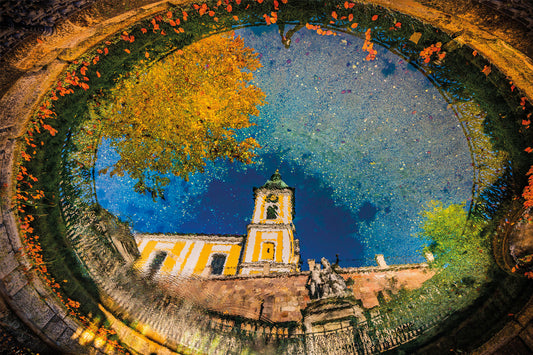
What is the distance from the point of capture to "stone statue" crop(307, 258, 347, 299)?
420 inches

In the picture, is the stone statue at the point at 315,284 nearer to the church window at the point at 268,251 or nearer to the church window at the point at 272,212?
the church window at the point at 268,251

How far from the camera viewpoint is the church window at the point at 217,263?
1871 centimetres

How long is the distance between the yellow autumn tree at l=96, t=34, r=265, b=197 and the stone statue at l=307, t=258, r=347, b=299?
8.28 metres

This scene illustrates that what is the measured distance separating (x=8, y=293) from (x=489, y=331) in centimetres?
1020

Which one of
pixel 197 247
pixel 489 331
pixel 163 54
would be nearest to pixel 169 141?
pixel 163 54

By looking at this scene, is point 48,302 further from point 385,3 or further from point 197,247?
point 197,247

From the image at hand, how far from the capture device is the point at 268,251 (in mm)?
17422

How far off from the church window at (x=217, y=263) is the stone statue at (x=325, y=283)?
985 centimetres

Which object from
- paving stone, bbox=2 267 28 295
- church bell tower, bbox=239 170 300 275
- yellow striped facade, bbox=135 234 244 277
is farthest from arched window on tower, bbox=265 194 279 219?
paving stone, bbox=2 267 28 295

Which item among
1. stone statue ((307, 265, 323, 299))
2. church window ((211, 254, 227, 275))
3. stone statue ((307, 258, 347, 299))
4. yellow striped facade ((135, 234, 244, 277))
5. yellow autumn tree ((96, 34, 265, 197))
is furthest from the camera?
church window ((211, 254, 227, 275))

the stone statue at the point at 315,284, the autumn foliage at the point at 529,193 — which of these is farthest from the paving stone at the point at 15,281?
the stone statue at the point at 315,284

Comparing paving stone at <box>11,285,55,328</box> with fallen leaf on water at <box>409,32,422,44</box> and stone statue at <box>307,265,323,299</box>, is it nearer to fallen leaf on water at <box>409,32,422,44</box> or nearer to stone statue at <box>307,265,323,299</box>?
fallen leaf on water at <box>409,32,422,44</box>

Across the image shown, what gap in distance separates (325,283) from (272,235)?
7.78 metres

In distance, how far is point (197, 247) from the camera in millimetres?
19844
